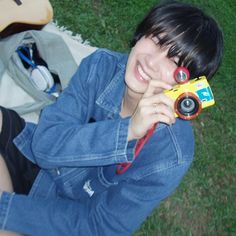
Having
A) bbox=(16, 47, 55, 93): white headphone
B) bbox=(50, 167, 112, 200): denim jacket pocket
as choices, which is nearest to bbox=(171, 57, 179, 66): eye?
bbox=(50, 167, 112, 200): denim jacket pocket

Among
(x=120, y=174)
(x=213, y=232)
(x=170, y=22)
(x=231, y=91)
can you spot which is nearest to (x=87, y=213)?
(x=120, y=174)

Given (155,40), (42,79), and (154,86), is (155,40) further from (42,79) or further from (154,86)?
(42,79)

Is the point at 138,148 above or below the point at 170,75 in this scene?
below

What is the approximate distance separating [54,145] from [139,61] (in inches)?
14.9

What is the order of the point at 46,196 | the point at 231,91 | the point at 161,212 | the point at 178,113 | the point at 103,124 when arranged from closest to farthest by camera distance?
1. the point at 178,113
2. the point at 103,124
3. the point at 46,196
4. the point at 161,212
5. the point at 231,91

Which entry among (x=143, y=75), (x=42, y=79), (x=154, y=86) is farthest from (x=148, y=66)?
(x=42, y=79)

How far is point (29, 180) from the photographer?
1.62 m

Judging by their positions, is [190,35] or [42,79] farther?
[42,79]

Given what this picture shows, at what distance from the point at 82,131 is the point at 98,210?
0.29 metres

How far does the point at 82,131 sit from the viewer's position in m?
1.35

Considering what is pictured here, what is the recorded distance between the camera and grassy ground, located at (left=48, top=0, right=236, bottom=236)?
246 centimetres

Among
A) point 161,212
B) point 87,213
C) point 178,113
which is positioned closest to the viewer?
point 178,113

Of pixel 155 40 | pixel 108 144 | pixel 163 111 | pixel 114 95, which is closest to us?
pixel 163 111

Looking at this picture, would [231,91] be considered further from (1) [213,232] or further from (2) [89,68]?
(2) [89,68]
